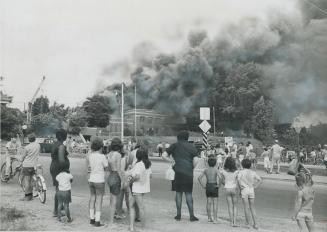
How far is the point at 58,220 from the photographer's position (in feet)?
25.5

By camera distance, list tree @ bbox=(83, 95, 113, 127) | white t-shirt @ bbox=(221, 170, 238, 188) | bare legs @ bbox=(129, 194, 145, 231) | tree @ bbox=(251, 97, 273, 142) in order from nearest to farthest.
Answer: bare legs @ bbox=(129, 194, 145, 231) < white t-shirt @ bbox=(221, 170, 238, 188) < tree @ bbox=(251, 97, 273, 142) < tree @ bbox=(83, 95, 113, 127)

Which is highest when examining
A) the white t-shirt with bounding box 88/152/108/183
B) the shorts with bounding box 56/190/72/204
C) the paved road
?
the white t-shirt with bounding box 88/152/108/183

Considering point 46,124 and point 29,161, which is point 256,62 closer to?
point 46,124

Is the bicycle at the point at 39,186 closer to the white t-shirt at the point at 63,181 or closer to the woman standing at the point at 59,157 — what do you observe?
the woman standing at the point at 59,157

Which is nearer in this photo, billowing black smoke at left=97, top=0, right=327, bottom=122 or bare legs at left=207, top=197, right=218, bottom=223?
bare legs at left=207, top=197, right=218, bottom=223

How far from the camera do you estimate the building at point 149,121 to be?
6925cm

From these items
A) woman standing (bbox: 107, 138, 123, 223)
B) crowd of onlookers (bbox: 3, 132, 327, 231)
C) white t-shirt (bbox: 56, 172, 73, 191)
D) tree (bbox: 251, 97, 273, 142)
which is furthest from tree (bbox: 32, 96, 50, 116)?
woman standing (bbox: 107, 138, 123, 223)

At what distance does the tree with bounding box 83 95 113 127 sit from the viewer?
7281cm

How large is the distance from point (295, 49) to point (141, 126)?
25919 mm

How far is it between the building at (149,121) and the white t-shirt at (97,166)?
5997 centimetres

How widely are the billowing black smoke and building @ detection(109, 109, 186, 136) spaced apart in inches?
56.7

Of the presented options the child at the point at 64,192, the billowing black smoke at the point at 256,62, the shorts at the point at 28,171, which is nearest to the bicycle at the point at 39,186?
the shorts at the point at 28,171

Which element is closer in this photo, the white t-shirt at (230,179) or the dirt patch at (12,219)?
the dirt patch at (12,219)

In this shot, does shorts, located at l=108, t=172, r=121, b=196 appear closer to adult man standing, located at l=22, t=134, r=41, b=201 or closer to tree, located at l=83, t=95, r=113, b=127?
adult man standing, located at l=22, t=134, r=41, b=201
